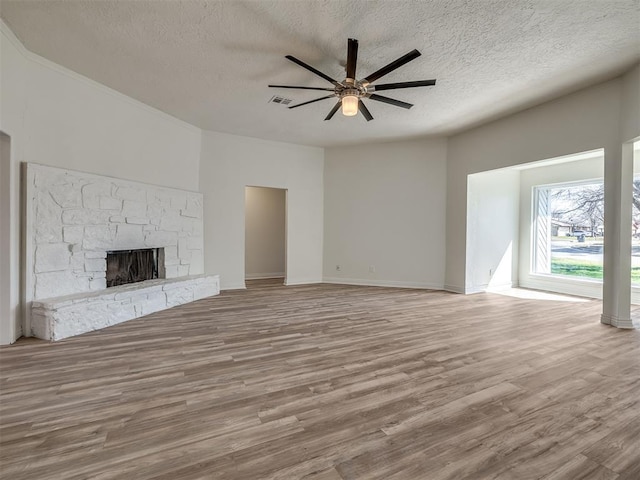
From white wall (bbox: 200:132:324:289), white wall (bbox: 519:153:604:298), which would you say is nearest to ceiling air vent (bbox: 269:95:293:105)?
white wall (bbox: 200:132:324:289)

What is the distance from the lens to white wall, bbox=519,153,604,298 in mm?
5281

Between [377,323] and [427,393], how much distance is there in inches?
63.3

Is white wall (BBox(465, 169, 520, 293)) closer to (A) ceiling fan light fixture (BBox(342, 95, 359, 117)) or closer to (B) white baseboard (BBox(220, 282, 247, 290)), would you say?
(A) ceiling fan light fixture (BBox(342, 95, 359, 117))

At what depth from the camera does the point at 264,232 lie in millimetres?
7484

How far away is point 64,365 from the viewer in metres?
2.47

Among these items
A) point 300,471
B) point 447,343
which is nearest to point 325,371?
point 300,471

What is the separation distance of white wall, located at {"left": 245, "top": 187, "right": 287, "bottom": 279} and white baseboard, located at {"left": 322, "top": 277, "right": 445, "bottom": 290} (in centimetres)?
163

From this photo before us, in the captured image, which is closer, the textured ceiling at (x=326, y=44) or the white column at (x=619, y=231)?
the textured ceiling at (x=326, y=44)

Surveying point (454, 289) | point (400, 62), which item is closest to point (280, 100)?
point (400, 62)

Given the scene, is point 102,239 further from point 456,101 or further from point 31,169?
point 456,101

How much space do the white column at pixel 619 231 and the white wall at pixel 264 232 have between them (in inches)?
224

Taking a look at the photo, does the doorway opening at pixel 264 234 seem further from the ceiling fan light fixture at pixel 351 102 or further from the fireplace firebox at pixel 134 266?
the ceiling fan light fixture at pixel 351 102

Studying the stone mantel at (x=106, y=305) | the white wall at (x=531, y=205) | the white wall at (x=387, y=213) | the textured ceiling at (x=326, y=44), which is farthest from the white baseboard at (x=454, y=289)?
the stone mantel at (x=106, y=305)

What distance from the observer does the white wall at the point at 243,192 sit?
18.3 feet
